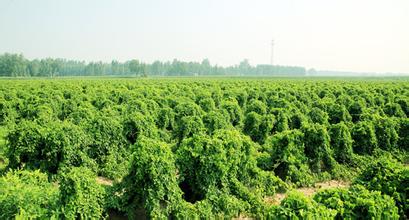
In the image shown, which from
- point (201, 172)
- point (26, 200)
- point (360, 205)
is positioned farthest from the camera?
point (201, 172)

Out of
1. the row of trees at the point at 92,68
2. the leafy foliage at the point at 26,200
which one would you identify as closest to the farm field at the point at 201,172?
the leafy foliage at the point at 26,200

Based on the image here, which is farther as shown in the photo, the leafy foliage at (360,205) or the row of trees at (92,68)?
the row of trees at (92,68)

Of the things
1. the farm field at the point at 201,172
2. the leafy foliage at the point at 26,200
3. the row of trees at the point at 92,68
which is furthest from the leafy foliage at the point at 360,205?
the row of trees at the point at 92,68

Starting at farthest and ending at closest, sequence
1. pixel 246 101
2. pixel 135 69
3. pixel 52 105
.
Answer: pixel 135 69, pixel 246 101, pixel 52 105

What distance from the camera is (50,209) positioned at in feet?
19.2

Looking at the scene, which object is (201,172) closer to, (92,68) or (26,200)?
(26,200)

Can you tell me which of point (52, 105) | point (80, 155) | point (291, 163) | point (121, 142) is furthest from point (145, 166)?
point (52, 105)

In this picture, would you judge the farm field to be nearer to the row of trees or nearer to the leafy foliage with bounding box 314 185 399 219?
the leafy foliage with bounding box 314 185 399 219

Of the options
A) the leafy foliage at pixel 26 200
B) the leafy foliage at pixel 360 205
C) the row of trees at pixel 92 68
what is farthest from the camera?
the row of trees at pixel 92 68

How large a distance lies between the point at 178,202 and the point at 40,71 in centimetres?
13117

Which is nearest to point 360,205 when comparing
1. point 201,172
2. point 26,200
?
point 201,172

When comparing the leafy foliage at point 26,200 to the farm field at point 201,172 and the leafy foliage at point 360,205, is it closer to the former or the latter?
the farm field at point 201,172

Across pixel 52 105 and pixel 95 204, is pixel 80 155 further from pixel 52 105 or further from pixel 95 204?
pixel 52 105

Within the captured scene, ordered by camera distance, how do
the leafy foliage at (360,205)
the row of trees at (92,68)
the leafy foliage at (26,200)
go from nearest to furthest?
the leafy foliage at (26,200)
the leafy foliage at (360,205)
the row of trees at (92,68)
